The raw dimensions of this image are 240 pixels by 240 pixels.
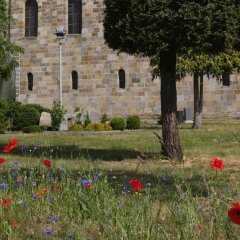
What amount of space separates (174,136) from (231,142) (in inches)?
174

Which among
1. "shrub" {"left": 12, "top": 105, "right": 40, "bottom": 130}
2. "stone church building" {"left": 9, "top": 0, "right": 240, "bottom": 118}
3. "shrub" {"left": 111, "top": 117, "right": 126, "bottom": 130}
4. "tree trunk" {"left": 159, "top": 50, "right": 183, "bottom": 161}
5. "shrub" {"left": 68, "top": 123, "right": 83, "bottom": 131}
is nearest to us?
"tree trunk" {"left": 159, "top": 50, "right": 183, "bottom": 161}

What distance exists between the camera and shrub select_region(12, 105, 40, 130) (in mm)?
26062

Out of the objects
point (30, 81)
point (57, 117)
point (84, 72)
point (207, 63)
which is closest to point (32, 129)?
point (57, 117)

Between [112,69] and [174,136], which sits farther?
[112,69]

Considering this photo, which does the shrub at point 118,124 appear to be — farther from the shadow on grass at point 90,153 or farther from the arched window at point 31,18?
the arched window at point 31,18

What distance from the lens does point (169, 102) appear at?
12633 mm

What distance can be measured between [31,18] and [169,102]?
2518 cm

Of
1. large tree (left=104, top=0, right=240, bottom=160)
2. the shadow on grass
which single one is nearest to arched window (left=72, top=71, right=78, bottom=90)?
the shadow on grass

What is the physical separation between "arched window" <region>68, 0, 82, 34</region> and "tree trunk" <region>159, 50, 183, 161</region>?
22.5 meters

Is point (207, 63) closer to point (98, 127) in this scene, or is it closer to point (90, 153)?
point (98, 127)

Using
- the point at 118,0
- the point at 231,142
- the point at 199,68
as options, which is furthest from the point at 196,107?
the point at 118,0

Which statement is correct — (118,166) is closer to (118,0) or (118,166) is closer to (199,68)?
(118,0)

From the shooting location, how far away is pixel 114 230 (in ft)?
14.9

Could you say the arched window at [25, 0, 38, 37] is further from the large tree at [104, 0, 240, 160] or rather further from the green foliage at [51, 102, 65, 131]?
the large tree at [104, 0, 240, 160]
